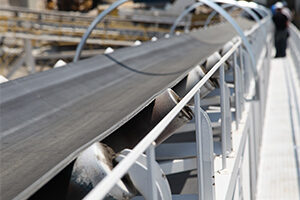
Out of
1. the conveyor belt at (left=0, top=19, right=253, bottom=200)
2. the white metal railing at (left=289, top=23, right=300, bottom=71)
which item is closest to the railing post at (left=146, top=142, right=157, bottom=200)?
the conveyor belt at (left=0, top=19, right=253, bottom=200)

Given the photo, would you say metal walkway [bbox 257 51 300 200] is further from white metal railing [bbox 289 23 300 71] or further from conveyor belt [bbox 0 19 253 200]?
conveyor belt [bbox 0 19 253 200]

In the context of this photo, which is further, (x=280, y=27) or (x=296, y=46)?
(x=280, y=27)

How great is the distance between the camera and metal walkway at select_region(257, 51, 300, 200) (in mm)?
5500

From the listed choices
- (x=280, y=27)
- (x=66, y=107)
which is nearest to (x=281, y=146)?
(x=66, y=107)

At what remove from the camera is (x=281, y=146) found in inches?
274

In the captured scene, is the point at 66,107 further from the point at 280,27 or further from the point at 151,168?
the point at 280,27

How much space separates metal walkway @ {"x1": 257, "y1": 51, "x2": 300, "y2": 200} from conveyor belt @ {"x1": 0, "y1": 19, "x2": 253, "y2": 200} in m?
1.45

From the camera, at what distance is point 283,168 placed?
6.10 meters

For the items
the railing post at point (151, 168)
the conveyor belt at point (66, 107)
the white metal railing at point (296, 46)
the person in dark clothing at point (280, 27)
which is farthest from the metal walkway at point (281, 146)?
the person in dark clothing at point (280, 27)

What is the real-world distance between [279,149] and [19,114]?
379 cm

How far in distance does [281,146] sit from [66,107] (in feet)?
11.2

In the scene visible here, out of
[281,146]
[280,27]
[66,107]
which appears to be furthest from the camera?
Result: [280,27]

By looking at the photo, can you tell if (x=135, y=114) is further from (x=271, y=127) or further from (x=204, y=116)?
(x=271, y=127)

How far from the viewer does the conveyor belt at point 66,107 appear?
2.78m
